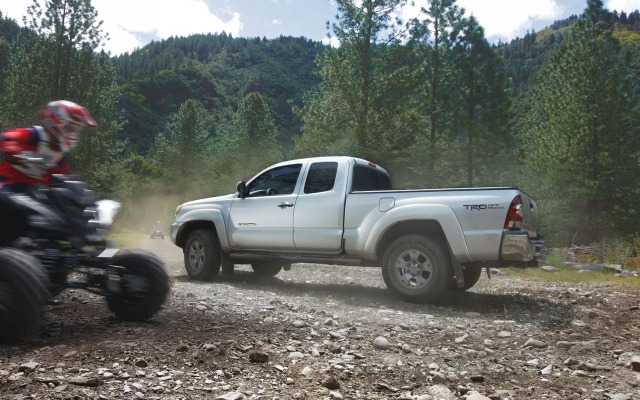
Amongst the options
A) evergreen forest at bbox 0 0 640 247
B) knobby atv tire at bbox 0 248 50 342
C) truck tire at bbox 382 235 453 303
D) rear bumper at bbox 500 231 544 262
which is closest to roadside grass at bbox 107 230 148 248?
evergreen forest at bbox 0 0 640 247

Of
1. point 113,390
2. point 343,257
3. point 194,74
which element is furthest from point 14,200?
point 194,74

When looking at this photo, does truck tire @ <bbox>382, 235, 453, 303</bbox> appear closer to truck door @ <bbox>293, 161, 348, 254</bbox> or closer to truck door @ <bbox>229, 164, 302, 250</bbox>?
truck door @ <bbox>293, 161, 348, 254</bbox>

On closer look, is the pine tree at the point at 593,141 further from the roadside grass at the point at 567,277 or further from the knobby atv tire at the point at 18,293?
the knobby atv tire at the point at 18,293

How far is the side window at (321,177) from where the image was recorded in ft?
23.8

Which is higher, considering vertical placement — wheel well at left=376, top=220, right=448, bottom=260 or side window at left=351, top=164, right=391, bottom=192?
side window at left=351, top=164, right=391, bottom=192

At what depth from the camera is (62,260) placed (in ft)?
13.0

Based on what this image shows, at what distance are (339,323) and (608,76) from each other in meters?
24.1

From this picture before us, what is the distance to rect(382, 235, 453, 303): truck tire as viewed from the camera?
5992mm

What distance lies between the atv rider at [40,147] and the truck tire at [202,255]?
12.7 feet

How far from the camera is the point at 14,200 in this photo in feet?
12.2

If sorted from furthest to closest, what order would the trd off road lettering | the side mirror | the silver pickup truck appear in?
1. the side mirror
2. the silver pickup truck
3. the trd off road lettering

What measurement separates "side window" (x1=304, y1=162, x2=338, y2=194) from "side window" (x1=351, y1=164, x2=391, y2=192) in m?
0.34

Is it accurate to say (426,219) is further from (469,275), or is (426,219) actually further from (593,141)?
(593,141)

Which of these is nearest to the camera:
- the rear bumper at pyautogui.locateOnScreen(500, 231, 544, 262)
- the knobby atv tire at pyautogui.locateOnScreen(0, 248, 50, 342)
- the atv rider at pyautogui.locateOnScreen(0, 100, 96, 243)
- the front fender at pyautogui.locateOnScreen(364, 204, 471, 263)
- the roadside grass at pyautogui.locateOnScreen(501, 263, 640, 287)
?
the knobby atv tire at pyautogui.locateOnScreen(0, 248, 50, 342)
